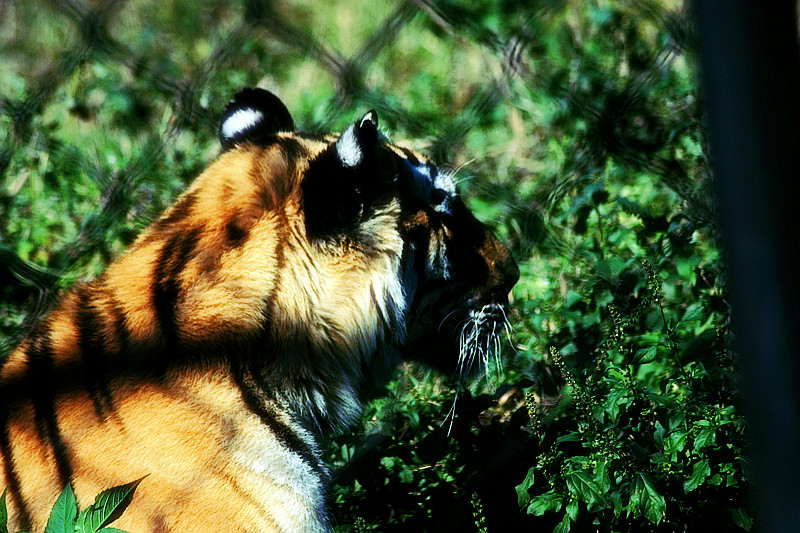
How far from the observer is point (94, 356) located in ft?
3.63

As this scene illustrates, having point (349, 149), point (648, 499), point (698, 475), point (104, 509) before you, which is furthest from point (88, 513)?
point (698, 475)

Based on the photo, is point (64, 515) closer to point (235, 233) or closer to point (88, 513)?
point (88, 513)

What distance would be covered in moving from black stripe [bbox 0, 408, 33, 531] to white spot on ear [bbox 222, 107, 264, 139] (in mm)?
625

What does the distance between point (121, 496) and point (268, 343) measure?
0.31 meters

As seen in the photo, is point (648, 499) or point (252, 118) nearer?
point (648, 499)

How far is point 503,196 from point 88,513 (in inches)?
53.4

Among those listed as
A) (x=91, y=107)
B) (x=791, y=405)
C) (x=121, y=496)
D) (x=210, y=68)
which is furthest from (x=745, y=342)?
(x=91, y=107)

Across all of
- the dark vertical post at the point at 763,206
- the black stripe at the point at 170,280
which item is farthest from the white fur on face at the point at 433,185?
the dark vertical post at the point at 763,206

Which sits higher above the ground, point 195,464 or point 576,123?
point 576,123

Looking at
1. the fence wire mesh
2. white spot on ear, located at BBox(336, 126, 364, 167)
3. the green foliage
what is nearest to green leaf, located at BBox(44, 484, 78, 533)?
the green foliage

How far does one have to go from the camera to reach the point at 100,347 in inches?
43.7

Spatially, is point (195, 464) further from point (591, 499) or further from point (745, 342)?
point (745, 342)

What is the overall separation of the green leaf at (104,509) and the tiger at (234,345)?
10 cm

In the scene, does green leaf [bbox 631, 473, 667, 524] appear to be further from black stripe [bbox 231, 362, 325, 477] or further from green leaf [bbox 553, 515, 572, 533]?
black stripe [bbox 231, 362, 325, 477]
